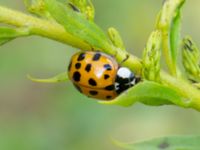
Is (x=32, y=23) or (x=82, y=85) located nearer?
(x=32, y=23)

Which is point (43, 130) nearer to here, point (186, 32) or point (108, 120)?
point (108, 120)

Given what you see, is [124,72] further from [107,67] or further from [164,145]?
[164,145]

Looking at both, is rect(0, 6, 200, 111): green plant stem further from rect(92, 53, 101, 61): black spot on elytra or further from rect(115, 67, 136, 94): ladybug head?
rect(92, 53, 101, 61): black spot on elytra

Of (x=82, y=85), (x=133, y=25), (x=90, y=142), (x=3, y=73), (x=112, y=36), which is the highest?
(x=112, y=36)

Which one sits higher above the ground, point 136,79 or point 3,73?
point 136,79

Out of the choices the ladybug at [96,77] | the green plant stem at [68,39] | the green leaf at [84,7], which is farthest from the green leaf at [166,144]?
the green leaf at [84,7]

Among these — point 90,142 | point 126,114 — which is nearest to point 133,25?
point 126,114
